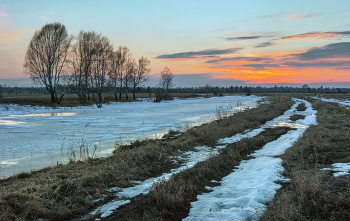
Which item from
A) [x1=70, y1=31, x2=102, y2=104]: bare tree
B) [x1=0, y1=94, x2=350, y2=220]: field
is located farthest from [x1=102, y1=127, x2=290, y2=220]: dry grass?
[x1=70, y1=31, x2=102, y2=104]: bare tree

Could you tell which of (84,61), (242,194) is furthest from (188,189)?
(84,61)

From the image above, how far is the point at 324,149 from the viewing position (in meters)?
8.11

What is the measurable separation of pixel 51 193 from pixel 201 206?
131 inches

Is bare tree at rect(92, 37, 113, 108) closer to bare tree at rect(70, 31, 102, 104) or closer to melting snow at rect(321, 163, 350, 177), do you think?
bare tree at rect(70, 31, 102, 104)

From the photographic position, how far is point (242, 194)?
5164mm

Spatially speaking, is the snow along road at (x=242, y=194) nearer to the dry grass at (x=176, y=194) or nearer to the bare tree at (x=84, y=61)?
the dry grass at (x=176, y=194)

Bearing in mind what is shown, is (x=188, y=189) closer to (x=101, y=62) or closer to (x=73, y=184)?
(x=73, y=184)

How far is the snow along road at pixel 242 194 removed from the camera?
426cm

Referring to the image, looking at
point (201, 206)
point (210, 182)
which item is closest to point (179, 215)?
point (201, 206)

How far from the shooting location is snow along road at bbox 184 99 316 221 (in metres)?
4.26

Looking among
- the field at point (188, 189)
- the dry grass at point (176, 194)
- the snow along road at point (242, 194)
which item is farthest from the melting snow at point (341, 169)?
the dry grass at point (176, 194)

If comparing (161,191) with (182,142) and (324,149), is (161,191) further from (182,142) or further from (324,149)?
(324,149)

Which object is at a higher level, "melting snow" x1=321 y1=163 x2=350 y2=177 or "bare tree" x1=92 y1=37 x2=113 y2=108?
"bare tree" x1=92 y1=37 x2=113 y2=108

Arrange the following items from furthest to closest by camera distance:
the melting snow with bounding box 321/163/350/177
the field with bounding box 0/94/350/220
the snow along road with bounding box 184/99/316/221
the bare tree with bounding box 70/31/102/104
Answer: the bare tree with bounding box 70/31/102/104 < the melting snow with bounding box 321/163/350/177 < the snow along road with bounding box 184/99/316/221 < the field with bounding box 0/94/350/220
